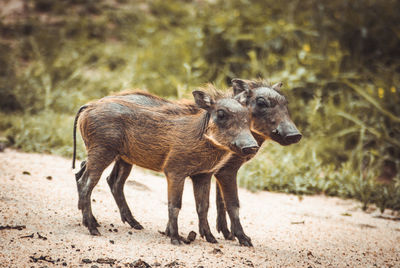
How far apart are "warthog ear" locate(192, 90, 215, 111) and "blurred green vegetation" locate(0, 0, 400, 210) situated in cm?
223

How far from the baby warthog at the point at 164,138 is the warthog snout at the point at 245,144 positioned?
4.0 inches

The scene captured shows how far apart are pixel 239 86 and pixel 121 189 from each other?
1552mm

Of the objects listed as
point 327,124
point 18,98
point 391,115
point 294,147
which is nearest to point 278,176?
point 294,147

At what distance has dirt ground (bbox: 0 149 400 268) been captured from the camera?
129 inches

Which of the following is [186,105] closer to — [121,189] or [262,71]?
[121,189]

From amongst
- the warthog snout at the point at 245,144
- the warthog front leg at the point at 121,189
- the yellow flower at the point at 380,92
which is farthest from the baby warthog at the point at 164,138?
the yellow flower at the point at 380,92

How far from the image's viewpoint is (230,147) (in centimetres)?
356

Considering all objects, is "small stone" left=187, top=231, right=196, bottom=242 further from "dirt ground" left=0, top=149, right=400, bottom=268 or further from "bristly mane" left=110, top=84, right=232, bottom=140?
"bristly mane" left=110, top=84, right=232, bottom=140

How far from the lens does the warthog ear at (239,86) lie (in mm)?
4098

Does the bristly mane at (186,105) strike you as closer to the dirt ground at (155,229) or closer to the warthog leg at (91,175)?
the warthog leg at (91,175)

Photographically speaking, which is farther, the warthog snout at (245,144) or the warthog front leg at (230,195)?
the warthog front leg at (230,195)

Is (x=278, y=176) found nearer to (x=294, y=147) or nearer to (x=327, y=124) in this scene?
(x=294, y=147)

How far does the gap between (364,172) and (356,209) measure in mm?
1244

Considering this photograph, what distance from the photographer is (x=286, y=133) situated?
152 inches
